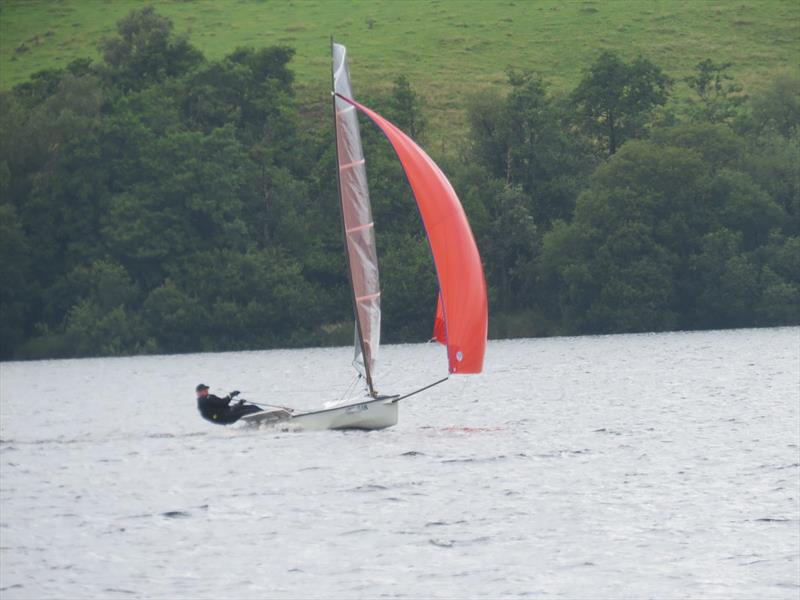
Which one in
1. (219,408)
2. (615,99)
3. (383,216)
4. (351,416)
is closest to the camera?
(351,416)

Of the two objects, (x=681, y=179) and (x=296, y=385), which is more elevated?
(x=681, y=179)

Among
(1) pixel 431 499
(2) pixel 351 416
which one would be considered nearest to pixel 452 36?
(2) pixel 351 416

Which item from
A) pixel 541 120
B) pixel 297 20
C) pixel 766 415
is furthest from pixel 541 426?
pixel 297 20

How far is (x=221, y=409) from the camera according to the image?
132ft

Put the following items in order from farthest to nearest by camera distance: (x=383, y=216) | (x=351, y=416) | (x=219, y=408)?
(x=383, y=216) → (x=219, y=408) → (x=351, y=416)

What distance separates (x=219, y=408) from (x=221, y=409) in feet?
0.27

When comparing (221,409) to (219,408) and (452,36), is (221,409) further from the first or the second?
(452,36)

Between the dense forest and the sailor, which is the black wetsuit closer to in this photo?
the sailor

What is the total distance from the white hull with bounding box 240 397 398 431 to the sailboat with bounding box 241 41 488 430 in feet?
0.08

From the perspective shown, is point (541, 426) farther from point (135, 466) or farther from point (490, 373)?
point (490, 373)

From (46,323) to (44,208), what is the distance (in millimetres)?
7648

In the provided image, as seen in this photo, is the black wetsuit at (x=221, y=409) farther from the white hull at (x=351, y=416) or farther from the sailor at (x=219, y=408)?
the white hull at (x=351, y=416)

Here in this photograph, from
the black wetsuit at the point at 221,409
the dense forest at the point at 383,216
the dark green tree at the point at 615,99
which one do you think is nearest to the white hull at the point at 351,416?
the black wetsuit at the point at 221,409

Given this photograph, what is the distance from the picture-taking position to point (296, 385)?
66188 mm
